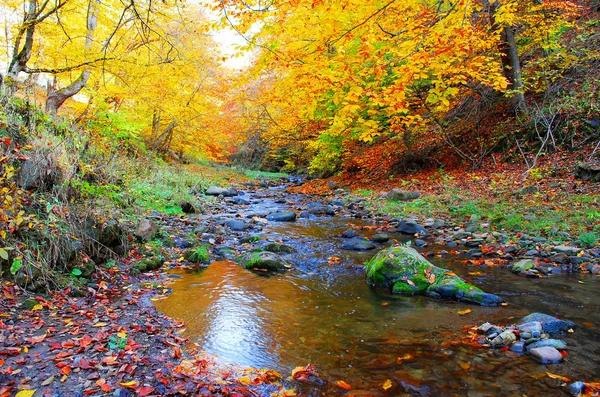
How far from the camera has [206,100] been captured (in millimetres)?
18703

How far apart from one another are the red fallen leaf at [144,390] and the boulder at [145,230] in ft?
13.5

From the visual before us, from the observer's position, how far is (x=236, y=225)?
30.3ft

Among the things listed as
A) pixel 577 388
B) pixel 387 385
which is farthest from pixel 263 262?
pixel 577 388

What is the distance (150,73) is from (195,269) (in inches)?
294

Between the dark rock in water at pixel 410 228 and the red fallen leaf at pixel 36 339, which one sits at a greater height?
the red fallen leaf at pixel 36 339

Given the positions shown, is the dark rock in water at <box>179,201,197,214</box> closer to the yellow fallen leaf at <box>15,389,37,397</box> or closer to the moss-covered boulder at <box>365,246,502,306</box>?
the moss-covered boulder at <box>365,246,502,306</box>

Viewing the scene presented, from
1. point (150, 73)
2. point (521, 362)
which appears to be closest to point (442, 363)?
point (521, 362)

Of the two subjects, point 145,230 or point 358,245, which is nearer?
point 145,230

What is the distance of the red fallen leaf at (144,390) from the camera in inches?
102

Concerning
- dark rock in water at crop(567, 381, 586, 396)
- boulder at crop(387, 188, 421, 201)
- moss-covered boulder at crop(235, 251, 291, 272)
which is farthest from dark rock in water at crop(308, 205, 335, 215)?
dark rock in water at crop(567, 381, 586, 396)

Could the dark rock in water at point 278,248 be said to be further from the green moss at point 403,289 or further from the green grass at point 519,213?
the green grass at point 519,213

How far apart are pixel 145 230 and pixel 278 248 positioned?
8.25 feet

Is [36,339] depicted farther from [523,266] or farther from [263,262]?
[523,266]

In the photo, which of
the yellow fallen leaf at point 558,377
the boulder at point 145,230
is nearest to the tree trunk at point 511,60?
the yellow fallen leaf at point 558,377
